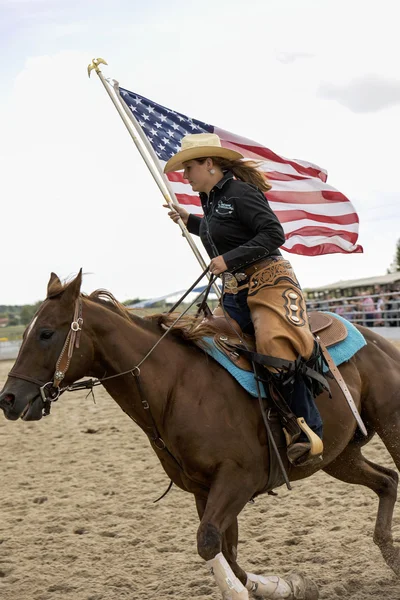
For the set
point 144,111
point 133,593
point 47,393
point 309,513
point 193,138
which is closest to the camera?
point 47,393

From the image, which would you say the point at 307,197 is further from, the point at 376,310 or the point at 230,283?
the point at 376,310

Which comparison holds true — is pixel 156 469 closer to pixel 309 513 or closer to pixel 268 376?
pixel 309 513

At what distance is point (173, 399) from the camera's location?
432cm

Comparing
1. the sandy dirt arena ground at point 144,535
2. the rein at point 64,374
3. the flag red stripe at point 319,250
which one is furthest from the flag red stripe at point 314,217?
the rein at point 64,374

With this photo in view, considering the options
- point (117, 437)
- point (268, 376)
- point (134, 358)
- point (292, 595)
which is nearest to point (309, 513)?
point (292, 595)

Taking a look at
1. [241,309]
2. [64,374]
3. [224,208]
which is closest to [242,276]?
[241,309]

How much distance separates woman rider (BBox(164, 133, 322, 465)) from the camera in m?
4.43

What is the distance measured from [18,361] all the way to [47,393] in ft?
0.79

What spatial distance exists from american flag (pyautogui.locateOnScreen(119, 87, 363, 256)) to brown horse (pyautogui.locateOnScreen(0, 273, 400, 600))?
3.94 metres

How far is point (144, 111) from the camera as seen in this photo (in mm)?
8430

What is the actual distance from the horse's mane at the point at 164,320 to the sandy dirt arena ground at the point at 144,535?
1.75m

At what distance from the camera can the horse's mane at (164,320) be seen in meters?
4.50

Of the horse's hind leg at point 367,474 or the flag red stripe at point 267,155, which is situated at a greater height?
the flag red stripe at point 267,155

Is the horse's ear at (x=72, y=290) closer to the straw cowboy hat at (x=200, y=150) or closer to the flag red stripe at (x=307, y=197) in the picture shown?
the straw cowboy hat at (x=200, y=150)
